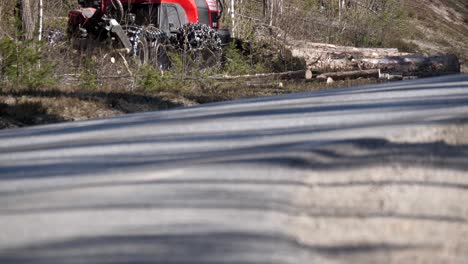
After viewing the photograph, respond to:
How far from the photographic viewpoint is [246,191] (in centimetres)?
288

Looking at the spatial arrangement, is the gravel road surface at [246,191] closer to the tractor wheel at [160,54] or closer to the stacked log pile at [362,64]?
the tractor wheel at [160,54]

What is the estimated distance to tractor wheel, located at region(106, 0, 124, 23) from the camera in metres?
16.0

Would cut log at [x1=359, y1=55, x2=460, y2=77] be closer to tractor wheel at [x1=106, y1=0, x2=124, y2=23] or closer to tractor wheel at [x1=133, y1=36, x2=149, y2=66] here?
tractor wheel at [x1=133, y1=36, x2=149, y2=66]

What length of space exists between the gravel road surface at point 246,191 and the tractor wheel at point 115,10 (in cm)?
1183

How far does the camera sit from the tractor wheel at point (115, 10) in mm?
15992

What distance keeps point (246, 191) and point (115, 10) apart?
13873 millimetres

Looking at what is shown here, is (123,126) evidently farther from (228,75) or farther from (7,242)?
(228,75)

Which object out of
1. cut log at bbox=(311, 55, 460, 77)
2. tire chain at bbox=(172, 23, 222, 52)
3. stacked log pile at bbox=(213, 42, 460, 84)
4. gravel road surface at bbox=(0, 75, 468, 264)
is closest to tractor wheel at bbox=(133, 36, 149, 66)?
tire chain at bbox=(172, 23, 222, 52)

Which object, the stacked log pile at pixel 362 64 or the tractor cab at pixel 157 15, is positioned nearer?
the tractor cab at pixel 157 15

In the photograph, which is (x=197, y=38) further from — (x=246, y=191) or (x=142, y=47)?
(x=246, y=191)

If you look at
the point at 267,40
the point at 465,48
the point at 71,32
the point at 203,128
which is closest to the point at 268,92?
the point at 71,32

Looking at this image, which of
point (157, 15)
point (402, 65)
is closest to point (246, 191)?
point (157, 15)

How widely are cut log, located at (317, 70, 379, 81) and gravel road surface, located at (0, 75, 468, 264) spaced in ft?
37.3

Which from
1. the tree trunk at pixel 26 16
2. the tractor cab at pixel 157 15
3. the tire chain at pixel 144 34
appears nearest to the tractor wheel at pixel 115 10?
the tractor cab at pixel 157 15
